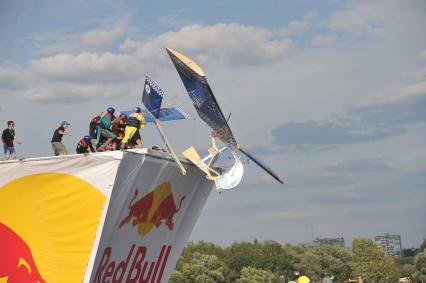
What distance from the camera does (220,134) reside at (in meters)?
26.4

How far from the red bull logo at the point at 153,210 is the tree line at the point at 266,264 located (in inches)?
3458

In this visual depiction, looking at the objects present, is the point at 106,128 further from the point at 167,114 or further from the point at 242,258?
the point at 242,258

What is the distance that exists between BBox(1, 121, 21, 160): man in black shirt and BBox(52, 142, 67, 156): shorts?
1.52 metres

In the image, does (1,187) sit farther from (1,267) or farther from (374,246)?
(374,246)

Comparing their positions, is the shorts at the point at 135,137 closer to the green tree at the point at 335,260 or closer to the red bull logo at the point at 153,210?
the red bull logo at the point at 153,210

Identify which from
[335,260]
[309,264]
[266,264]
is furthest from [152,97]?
[335,260]

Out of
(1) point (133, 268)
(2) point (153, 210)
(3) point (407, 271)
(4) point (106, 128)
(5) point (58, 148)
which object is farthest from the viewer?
(3) point (407, 271)

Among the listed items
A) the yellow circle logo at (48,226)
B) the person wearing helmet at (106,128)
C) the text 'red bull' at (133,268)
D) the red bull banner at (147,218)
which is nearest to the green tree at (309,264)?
the red bull banner at (147,218)

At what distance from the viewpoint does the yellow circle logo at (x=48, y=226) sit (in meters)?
22.9

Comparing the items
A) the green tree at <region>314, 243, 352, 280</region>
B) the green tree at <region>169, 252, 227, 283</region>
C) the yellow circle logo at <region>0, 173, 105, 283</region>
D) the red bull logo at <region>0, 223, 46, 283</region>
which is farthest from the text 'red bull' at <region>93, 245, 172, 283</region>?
the green tree at <region>314, 243, 352, 280</region>

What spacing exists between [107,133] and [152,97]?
6.09 feet

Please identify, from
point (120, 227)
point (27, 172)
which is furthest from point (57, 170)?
point (120, 227)

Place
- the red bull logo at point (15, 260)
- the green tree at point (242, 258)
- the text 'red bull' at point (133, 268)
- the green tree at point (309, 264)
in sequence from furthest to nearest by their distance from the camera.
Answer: the green tree at point (309, 264)
the green tree at point (242, 258)
the text 'red bull' at point (133, 268)
the red bull logo at point (15, 260)

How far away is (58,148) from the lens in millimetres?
25344
